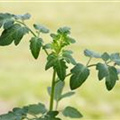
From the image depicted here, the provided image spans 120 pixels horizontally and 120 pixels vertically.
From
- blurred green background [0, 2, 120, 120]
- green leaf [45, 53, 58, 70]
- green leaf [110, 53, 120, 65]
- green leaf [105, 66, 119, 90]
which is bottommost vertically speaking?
green leaf [105, 66, 119, 90]

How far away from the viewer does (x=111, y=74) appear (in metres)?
0.77

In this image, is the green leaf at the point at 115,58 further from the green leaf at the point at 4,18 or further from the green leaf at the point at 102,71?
the green leaf at the point at 4,18

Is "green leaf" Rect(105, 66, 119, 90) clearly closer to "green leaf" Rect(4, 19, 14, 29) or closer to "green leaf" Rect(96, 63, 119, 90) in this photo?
"green leaf" Rect(96, 63, 119, 90)

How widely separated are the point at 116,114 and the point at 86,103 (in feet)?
0.77

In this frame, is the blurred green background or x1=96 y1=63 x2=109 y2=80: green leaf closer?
x1=96 y1=63 x2=109 y2=80: green leaf

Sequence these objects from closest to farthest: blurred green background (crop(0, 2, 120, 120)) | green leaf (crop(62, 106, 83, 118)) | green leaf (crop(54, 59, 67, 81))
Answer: green leaf (crop(54, 59, 67, 81)), green leaf (crop(62, 106, 83, 118)), blurred green background (crop(0, 2, 120, 120))

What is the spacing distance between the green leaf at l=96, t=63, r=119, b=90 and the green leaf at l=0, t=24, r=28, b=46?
15 cm

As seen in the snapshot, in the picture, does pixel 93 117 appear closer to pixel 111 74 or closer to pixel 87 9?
pixel 111 74

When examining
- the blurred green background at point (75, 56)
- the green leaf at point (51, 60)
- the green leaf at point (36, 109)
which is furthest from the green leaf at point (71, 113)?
the blurred green background at point (75, 56)

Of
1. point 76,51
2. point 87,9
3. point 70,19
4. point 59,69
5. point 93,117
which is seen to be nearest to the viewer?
point 59,69

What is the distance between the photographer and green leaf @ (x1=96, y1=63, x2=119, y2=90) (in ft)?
2.51

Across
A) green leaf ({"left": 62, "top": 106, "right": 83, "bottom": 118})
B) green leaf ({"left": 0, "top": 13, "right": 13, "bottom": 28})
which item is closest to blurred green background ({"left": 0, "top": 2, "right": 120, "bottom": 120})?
green leaf ({"left": 62, "top": 106, "right": 83, "bottom": 118})

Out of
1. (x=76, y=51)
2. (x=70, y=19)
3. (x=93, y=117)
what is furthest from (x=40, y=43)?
(x=70, y=19)

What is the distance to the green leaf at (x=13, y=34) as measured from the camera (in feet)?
2.60
